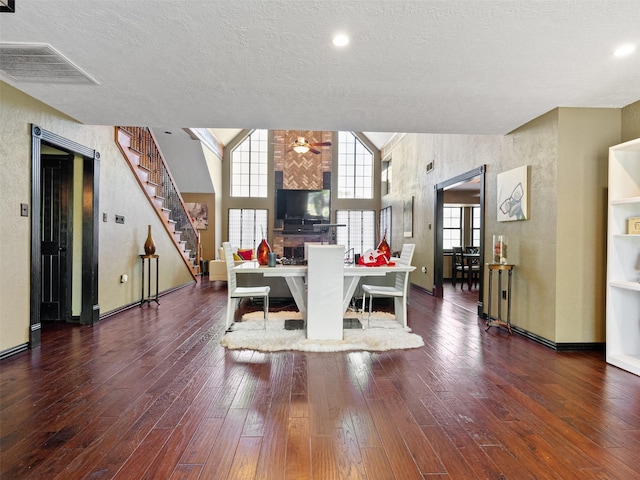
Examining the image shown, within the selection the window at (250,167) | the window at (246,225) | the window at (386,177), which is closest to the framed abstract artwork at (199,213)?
the window at (246,225)

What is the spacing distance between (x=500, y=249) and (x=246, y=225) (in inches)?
357

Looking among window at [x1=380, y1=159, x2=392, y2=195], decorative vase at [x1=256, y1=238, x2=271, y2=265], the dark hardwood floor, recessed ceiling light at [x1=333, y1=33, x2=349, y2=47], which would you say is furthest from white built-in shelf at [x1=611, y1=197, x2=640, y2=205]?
window at [x1=380, y1=159, x2=392, y2=195]

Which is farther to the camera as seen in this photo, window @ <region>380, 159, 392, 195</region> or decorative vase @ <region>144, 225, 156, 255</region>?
window @ <region>380, 159, 392, 195</region>

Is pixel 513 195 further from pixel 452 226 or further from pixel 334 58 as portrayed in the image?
pixel 452 226

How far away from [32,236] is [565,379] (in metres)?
4.75

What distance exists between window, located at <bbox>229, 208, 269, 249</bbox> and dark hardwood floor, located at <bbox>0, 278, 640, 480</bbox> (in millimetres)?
8487

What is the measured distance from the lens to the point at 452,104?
10.8 ft

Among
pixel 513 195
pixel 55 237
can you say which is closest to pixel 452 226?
pixel 513 195

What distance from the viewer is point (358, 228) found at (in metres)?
12.3

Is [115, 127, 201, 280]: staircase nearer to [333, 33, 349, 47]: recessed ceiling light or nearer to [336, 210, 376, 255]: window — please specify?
[333, 33, 349, 47]: recessed ceiling light

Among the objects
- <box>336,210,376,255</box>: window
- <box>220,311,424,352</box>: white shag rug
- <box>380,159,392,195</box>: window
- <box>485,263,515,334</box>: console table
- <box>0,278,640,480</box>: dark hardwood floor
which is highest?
<box>380,159,392,195</box>: window

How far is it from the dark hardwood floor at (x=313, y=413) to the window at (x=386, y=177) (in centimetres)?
793

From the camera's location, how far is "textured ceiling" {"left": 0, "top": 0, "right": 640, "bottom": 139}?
1.98 metres

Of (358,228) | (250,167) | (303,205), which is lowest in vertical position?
(358,228)
